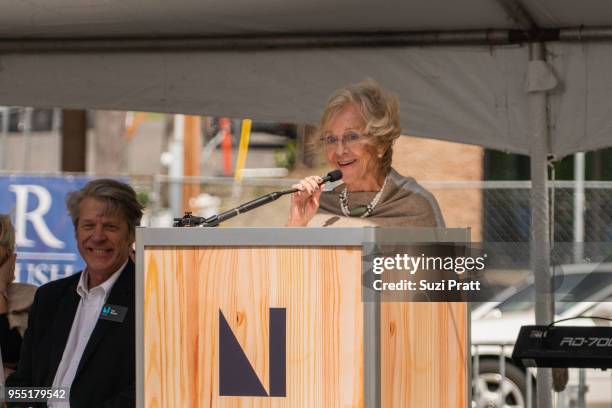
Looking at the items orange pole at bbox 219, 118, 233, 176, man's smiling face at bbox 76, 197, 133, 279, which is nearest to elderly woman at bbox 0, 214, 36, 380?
man's smiling face at bbox 76, 197, 133, 279

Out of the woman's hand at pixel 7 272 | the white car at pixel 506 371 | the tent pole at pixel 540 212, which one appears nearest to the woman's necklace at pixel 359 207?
the tent pole at pixel 540 212

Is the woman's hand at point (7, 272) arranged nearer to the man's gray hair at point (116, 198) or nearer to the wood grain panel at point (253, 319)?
the man's gray hair at point (116, 198)

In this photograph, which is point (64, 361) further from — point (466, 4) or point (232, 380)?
point (466, 4)

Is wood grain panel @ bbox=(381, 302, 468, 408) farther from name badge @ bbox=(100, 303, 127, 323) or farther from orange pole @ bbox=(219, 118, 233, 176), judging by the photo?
orange pole @ bbox=(219, 118, 233, 176)

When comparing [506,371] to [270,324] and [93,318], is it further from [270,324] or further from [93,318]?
[270,324]

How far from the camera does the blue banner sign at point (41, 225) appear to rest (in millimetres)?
7902

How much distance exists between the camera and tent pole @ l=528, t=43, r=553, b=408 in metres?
4.61

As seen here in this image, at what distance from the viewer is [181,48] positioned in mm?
5004

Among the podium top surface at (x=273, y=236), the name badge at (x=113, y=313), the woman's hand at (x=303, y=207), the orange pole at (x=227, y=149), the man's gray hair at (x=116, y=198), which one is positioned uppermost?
the orange pole at (x=227, y=149)

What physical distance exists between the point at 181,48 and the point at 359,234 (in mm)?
2598

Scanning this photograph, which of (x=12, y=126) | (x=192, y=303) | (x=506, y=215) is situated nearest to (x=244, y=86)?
(x=192, y=303)

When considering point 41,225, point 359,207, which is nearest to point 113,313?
point 359,207

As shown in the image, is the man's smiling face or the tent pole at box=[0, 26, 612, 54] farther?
the tent pole at box=[0, 26, 612, 54]

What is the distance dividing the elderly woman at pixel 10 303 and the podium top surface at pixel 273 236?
225 cm
